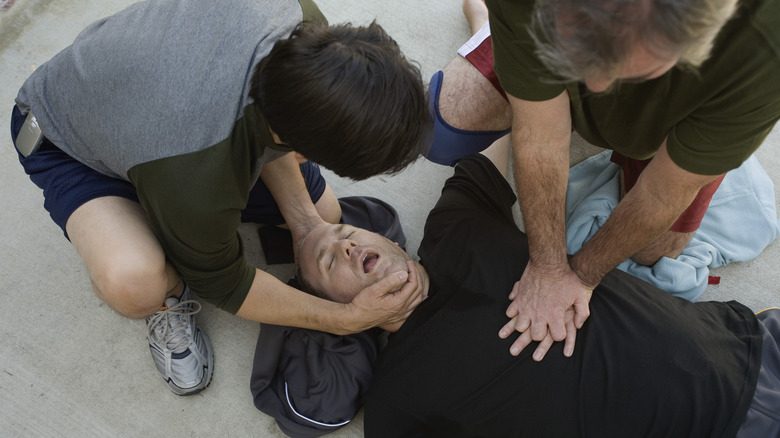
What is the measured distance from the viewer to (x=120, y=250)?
153cm

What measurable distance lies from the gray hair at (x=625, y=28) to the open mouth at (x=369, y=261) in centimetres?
93

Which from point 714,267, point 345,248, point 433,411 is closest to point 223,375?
point 345,248

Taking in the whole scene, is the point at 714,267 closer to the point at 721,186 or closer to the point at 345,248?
the point at 721,186

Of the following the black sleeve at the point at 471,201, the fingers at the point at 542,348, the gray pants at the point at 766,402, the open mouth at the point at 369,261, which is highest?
the black sleeve at the point at 471,201

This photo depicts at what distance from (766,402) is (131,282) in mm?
1698

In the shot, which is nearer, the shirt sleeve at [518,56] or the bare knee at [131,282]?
the shirt sleeve at [518,56]

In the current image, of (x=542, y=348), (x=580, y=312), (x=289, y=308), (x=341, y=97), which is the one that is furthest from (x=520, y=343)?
(x=341, y=97)

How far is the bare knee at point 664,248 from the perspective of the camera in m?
1.93

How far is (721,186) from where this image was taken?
2.06 meters

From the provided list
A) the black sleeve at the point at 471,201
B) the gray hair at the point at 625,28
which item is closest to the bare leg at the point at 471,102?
the black sleeve at the point at 471,201

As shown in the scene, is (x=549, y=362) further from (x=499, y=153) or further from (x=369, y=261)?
(x=499, y=153)

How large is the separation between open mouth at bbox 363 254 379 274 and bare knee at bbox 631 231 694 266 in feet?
2.85

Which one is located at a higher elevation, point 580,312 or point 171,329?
point 580,312

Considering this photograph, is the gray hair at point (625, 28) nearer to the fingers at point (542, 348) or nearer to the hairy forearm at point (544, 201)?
the hairy forearm at point (544, 201)
